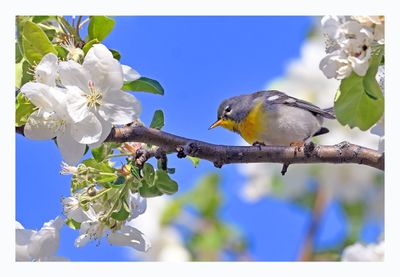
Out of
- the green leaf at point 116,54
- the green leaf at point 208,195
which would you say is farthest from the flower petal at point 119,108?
the green leaf at point 208,195

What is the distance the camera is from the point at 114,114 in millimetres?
1147

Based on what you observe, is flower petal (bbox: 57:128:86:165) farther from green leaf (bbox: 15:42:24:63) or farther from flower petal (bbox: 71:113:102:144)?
green leaf (bbox: 15:42:24:63)

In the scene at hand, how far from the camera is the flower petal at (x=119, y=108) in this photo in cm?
114

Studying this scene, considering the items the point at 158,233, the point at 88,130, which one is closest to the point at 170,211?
the point at 158,233

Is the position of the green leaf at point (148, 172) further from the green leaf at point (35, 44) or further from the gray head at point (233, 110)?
the gray head at point (233, 110)

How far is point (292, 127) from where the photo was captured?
172 centimetres

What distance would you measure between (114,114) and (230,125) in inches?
33.6

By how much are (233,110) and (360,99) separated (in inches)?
33.2

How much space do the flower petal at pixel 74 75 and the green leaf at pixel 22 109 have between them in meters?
0.08

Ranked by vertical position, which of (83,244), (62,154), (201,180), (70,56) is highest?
(201,180)

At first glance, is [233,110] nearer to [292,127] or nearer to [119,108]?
[292,127]
